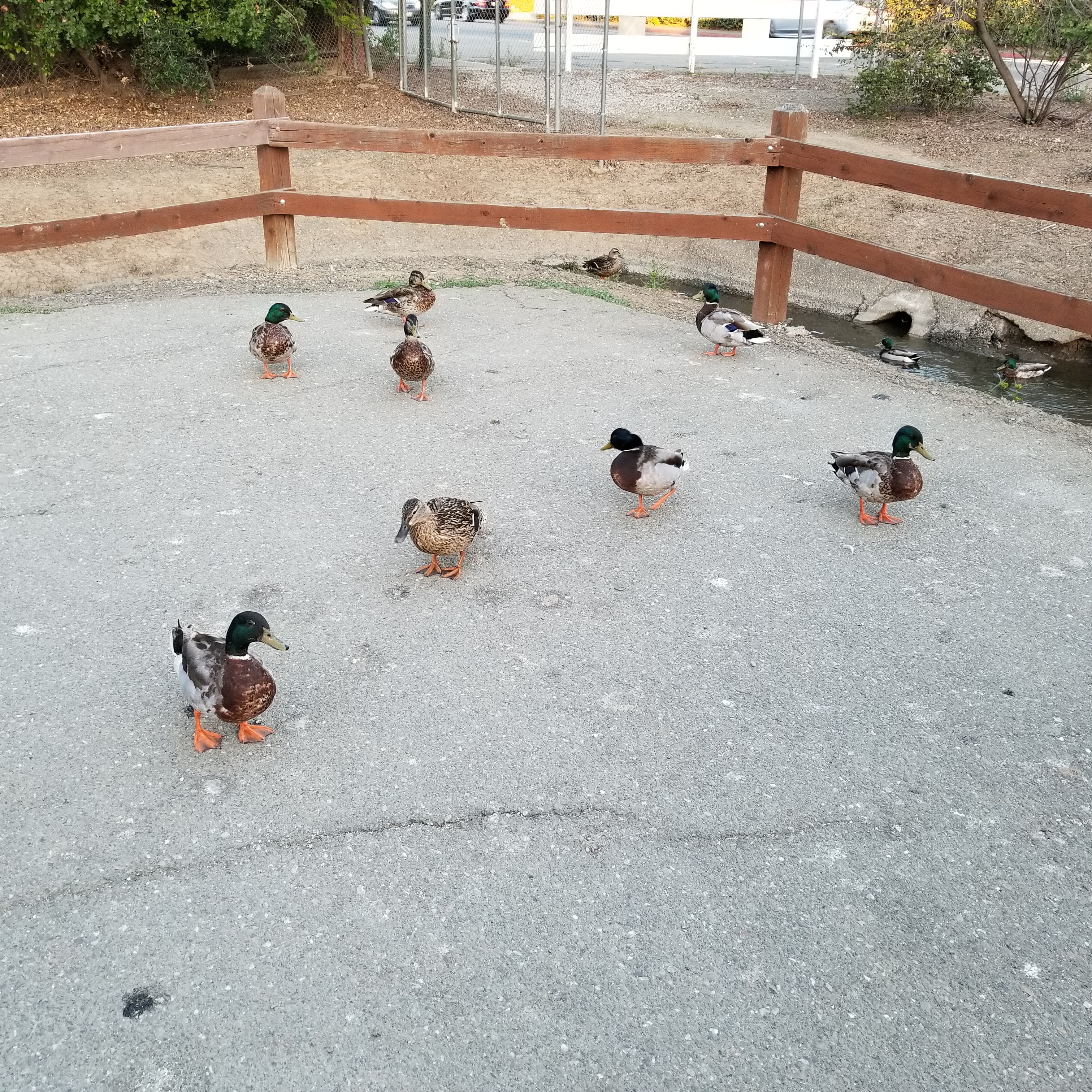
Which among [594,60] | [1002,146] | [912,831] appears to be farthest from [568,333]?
[594,60]

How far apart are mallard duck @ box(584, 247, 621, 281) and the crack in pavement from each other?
9.95 m

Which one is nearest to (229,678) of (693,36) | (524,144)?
(524,144)

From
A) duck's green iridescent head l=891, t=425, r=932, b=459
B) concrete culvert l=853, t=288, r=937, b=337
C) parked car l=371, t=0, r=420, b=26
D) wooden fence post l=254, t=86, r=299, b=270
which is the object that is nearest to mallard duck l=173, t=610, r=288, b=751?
duck's green iridescent head l=891, t=425, r=932, b=459

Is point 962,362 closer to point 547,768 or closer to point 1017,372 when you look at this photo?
point 1017,372

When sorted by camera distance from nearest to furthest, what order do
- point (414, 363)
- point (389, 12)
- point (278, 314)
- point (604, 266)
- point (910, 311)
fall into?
point (414, 363)
point (278, 314)
point (910, 311)
point (604, 266)
point (389, 12)

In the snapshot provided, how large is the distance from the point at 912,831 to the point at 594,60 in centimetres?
2632

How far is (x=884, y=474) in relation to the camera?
211 inches

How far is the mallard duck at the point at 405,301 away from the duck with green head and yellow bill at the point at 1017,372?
5.56 meters

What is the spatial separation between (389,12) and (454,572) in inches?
1086

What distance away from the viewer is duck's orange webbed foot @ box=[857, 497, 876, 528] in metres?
5.57

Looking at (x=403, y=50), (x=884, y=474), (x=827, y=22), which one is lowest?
(x=884, y=474)

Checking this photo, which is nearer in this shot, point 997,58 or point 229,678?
point 229,678

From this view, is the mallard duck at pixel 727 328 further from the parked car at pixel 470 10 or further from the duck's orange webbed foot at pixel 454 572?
the parked car at pixel 470 10

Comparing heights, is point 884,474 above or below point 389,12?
below
